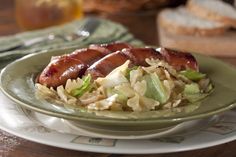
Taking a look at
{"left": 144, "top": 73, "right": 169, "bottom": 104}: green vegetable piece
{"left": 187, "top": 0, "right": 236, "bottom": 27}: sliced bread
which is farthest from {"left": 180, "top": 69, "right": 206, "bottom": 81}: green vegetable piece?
{"left": 187, "top": 0, "right": 236, "bottom": 27}: sliced bread

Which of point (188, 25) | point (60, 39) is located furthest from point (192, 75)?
point (188, 25)

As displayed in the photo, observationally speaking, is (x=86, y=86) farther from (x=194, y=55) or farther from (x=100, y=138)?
(x=194, y=55)

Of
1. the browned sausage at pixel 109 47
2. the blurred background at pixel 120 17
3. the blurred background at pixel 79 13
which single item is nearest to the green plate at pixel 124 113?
the browned sausage at pixel 109 47

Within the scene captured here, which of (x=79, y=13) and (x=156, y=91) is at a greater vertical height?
(x=156, y=91)

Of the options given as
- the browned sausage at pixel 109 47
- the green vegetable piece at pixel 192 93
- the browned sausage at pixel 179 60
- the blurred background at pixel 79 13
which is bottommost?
the blurred background at pixel 79 13

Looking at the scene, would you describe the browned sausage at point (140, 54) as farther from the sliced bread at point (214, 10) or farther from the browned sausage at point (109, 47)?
the sliced bread at point (214, 10)

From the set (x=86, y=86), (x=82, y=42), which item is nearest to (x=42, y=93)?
(x=86, y=86)

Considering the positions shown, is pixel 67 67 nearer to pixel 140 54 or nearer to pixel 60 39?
pixel 140 54
